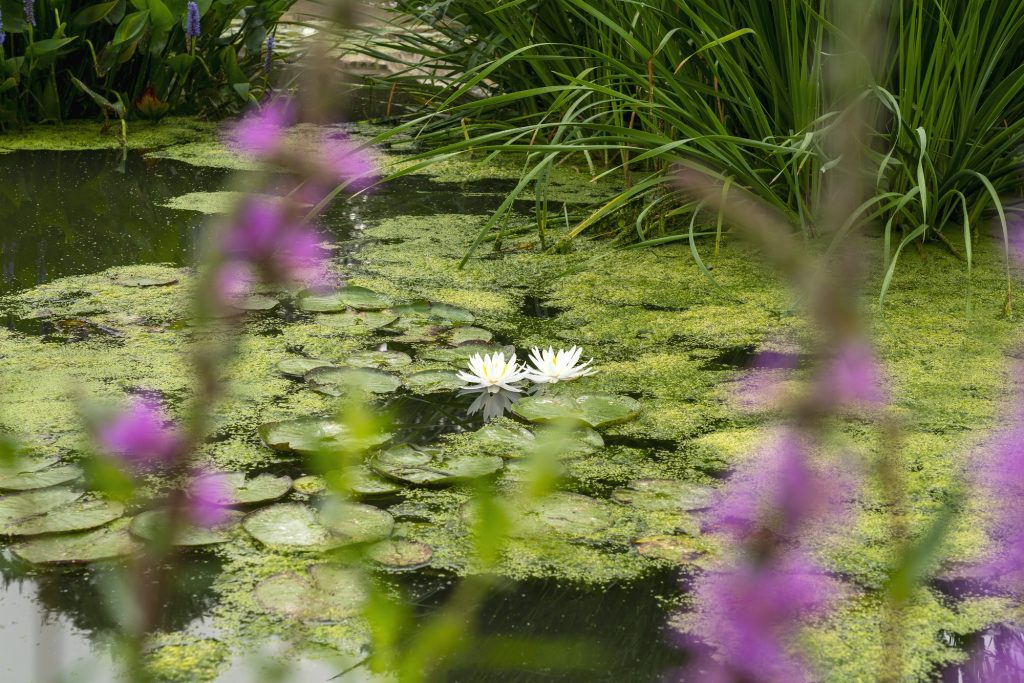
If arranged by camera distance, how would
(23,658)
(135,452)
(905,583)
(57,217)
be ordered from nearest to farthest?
(23,658)
(905,583)
(135,452)
(57,217)

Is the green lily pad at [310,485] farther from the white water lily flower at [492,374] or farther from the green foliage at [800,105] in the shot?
the green foliage at [800,105]

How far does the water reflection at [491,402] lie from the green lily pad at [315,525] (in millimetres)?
322

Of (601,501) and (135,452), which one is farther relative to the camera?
(135,452)

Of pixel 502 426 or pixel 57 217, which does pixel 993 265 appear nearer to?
pixel 502 426

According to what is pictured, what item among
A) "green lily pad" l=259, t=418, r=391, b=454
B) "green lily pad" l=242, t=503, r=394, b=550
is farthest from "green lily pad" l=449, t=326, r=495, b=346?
"green lily pad" l=242, t=503, r=394, b=550

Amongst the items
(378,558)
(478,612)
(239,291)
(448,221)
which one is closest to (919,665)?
(478,612)

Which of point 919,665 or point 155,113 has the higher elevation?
point 919,665

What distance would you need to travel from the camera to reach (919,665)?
3.24 ft

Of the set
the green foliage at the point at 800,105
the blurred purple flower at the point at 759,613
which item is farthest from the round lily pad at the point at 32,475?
the green foliage at the point at 800,105

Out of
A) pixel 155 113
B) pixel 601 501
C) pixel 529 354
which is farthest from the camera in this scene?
pixel 155 113

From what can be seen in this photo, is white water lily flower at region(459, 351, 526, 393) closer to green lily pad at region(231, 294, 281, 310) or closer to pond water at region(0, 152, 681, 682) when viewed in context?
pond water at region(0, 152, 681, 682)

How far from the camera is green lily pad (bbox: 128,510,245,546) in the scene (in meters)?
1.17

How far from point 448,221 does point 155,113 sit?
136cm

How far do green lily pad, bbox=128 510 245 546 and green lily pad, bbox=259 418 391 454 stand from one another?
18cm
